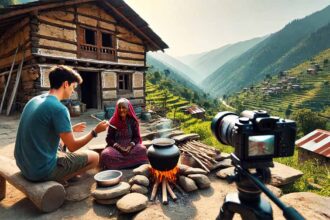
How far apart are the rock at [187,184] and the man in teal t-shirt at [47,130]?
5.32ft

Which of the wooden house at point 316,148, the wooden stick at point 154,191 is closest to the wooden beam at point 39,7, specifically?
the wooden stick at point 154,191

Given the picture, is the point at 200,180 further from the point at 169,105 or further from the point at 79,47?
the point at 169,105

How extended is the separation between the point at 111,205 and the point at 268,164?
239 cm

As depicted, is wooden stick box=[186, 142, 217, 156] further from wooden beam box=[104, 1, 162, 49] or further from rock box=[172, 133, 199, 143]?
wooden beam box=[104, 1, 162, 49]

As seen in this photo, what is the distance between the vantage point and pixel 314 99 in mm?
66250

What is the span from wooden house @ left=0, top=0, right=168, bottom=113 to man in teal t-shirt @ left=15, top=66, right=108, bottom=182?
7356mm

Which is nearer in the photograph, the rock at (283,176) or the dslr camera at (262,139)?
the dslr camera at (262,139)

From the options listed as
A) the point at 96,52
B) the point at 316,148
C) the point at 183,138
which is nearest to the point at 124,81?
the point at 96,52

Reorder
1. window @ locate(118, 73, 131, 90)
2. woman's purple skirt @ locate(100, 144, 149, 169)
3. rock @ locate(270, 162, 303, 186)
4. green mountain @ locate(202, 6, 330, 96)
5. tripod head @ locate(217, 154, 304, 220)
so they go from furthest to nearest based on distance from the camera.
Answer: green mountain @ locate(202, 6, 330, 96)
window @ locate(118, 73, 131, 90)
woman's purple skirt @ locate(100, 144, 149, 169)
rock @ locate(270, 162, 303, 186)
tripod head @ locate(217, 154, 304, 220)

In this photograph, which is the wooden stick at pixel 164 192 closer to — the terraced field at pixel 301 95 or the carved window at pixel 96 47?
the carved window at pixel 96 47

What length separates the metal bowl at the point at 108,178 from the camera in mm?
3354

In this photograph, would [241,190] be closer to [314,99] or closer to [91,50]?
[91,50]

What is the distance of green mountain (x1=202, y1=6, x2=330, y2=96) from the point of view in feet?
347

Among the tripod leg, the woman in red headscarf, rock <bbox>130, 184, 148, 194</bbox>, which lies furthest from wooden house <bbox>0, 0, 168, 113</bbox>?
the tripod leg
